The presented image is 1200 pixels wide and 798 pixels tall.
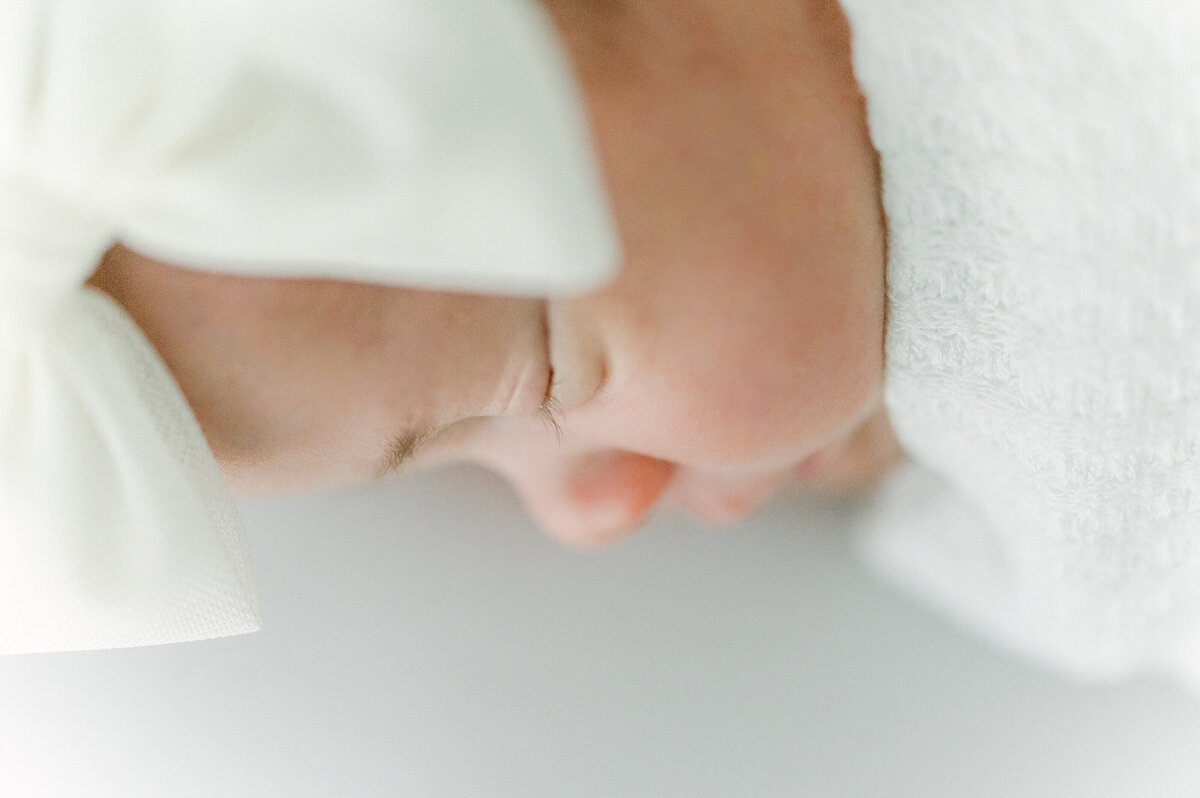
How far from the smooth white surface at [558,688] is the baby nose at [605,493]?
152mm

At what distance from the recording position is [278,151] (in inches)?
18.7

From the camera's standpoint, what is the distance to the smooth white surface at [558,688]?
1.01m

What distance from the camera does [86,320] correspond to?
0.58 metres

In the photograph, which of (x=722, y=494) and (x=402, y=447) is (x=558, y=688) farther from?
(x=402, y=447)

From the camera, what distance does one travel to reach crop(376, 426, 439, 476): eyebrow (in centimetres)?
74

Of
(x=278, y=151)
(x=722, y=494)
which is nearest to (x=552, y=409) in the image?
(x=722, y=494)

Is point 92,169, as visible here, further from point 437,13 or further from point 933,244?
point 933,244

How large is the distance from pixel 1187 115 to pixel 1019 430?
0.25 meters

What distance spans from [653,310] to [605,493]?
0.25 m

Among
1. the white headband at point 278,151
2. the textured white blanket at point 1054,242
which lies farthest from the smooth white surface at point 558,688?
the white headband at point 278,151

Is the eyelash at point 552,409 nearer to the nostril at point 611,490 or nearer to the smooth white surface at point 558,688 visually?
the nostril at point 611,490

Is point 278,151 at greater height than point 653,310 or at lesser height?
greater

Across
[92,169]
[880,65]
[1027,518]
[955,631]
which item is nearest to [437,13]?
[92,169]

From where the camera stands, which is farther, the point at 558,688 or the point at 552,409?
the point at 558,688
